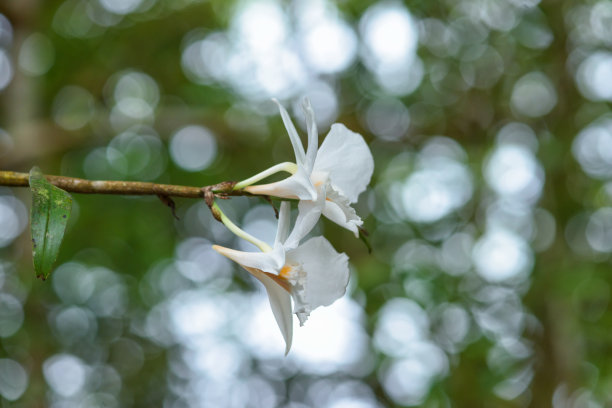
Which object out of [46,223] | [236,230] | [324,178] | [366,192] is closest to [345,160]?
[324,178]

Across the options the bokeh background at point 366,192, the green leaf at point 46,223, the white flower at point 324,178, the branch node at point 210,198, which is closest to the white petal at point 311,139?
the white flower at point 324,178

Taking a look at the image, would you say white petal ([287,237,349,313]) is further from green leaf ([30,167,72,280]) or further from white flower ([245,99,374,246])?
green leaf ([30,167,72,280])

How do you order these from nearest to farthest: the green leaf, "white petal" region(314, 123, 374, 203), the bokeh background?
the green leaf, "white petal" region(314, 123, 374, 203), the bokeh background

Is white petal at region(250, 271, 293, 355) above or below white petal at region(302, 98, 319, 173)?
below

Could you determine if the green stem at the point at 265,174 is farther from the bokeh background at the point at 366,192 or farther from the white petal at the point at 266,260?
the bokeh background at the point at 366,192

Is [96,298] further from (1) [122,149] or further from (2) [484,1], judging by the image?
(2) [484,1]

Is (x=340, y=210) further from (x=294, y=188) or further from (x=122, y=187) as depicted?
(x=122, y=187)

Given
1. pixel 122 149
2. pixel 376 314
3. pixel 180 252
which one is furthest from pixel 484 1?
pixel 180 252

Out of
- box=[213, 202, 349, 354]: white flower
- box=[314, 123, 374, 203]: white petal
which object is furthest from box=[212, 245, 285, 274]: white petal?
box=[314, 123, 374, 203]: white petal
